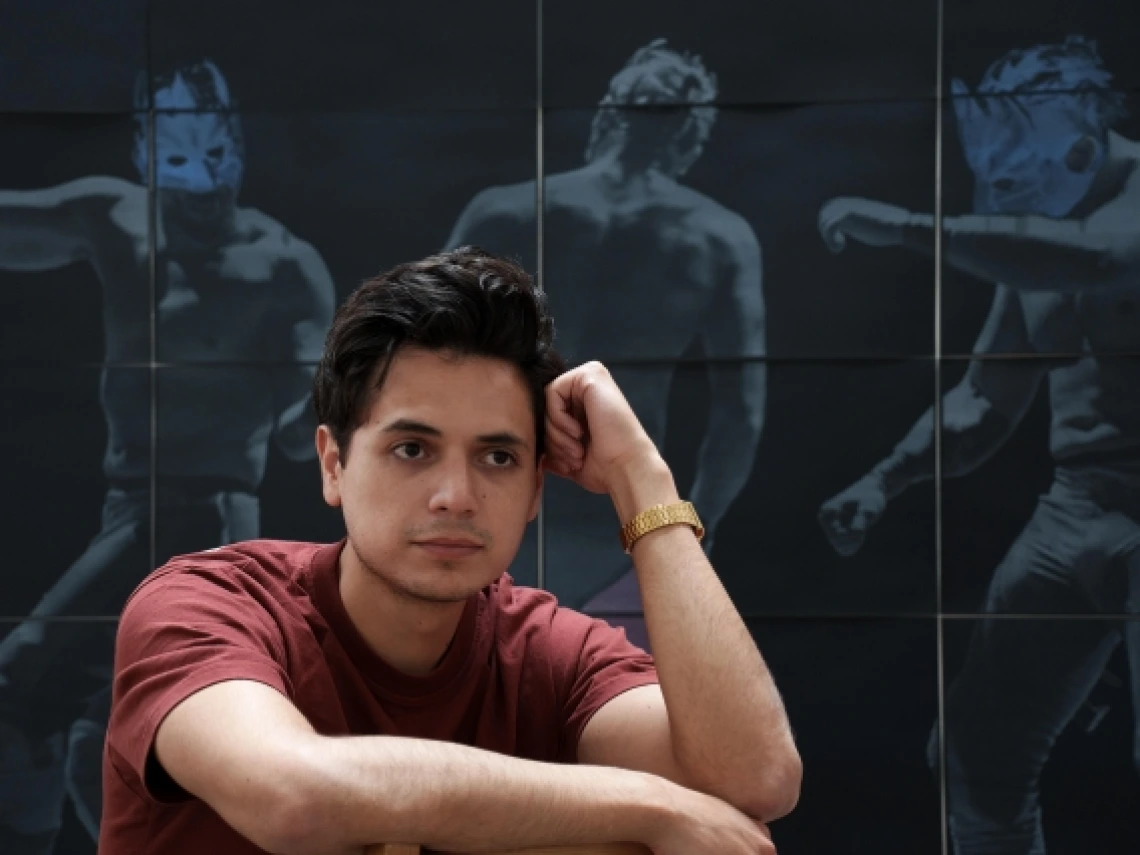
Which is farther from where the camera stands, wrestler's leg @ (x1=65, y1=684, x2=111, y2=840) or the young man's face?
wrestler's leg @ (x1=65, y1=684, x2=111, y2=840)

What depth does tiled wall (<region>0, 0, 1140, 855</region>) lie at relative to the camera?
3404 millimetres

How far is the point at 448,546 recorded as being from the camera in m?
1.72

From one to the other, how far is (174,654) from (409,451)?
14.8 inches

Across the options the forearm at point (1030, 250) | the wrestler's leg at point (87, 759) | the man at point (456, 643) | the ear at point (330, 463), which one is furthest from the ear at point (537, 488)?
the wrestler's leg at point (87, 759)

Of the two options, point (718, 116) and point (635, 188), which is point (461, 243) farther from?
point (718, 116)

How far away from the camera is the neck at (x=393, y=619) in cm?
178

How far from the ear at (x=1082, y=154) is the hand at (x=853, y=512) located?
86 cm

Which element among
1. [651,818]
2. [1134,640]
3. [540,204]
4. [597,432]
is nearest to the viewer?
[651,818]

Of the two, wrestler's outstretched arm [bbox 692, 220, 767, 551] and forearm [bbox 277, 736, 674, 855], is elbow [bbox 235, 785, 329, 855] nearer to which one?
forearm [bbox 277, 736, 674, 855]

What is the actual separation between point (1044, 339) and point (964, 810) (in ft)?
3.69

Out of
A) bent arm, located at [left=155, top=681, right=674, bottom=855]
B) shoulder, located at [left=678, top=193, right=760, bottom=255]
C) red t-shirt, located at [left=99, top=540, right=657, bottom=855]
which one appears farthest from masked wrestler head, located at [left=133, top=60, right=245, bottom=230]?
bent arm, located at [left=155, top=681, right=674, bottom=855]

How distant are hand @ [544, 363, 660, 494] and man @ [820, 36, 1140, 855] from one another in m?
1.60

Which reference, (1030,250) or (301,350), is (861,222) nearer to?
(1030,250)

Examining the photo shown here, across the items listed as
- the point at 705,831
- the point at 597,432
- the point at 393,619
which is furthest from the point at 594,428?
the point at 705,831
